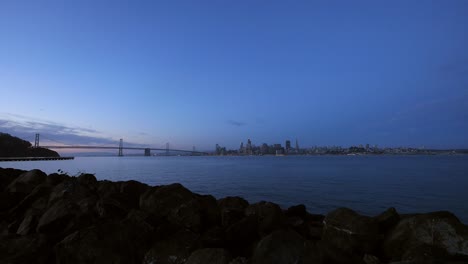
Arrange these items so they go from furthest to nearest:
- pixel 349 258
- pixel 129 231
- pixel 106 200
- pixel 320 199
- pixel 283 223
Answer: pixel 320 199 → pixel 106 200 → pixel 283 223 → pixel 129 231 → pixel 349 258

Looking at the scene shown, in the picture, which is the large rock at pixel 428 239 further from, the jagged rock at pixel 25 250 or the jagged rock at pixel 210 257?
the jagged rock at pixel 25 250

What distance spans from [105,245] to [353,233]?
179 inches

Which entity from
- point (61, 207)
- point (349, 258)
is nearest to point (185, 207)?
point (61, 207)

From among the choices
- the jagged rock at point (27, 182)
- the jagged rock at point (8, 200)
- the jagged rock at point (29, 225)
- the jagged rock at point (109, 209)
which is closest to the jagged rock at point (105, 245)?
the jagged rock at point (109, 209)

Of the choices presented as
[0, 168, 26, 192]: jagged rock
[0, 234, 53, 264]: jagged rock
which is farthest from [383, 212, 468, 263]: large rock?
[0, 168, 26, 192]: jagged rock

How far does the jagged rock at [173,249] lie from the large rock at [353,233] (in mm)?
2441

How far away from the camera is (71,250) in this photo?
16.1 ft

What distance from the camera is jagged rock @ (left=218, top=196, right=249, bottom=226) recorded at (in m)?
7.32

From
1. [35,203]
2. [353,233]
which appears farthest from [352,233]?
[35,203]

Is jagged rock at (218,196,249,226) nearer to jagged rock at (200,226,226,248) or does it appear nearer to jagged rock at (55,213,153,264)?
jagged rock at (200,226,226,248)

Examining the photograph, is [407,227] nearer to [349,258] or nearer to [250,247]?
[349,258]

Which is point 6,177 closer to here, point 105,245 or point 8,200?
point 8,200

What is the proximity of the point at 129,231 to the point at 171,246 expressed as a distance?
0.91 m

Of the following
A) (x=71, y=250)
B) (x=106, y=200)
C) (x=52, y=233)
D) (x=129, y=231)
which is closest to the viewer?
(x=71, y=250)
